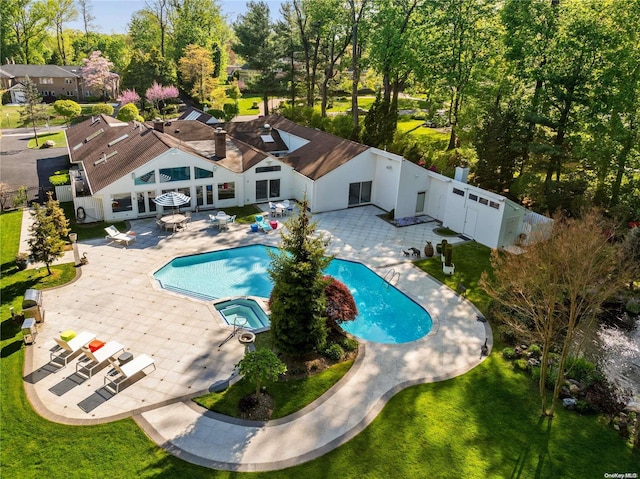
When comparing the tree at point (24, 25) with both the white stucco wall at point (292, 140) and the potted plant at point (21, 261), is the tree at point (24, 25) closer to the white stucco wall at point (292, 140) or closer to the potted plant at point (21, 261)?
the white stucco wall at point (292, 140)

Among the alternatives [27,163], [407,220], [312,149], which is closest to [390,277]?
[407,220]

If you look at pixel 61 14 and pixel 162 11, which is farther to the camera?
pixel 61 14

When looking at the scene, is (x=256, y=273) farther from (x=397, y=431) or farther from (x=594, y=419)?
(x=594, y=419)

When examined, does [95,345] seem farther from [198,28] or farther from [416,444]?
[198,28]

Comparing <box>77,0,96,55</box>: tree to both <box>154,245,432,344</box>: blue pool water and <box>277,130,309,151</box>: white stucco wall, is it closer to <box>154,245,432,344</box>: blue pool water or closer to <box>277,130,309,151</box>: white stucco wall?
<box>277,130,309,151</box>: white stucco wall

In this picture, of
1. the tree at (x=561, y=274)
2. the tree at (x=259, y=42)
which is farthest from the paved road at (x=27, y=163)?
the tree at (x=561, y=274)

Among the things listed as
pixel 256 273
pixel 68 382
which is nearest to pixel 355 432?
pixel 68 382
